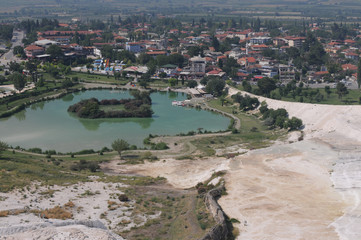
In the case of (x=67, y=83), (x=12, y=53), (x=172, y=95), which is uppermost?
(x=12, y=53)

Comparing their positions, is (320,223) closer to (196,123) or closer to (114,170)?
(114,170)

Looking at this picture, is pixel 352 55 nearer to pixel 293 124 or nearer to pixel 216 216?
pixel 293 124

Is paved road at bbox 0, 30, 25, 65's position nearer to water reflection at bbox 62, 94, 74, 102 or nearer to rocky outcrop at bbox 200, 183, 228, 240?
water reflection at bbox 62, 94, 74, 102

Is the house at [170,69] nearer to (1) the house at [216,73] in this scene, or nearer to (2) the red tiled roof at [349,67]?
(1) the house at [216,73]

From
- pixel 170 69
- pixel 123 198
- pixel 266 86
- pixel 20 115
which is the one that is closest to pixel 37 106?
pixel 20 115

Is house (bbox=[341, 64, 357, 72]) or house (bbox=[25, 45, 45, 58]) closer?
house (bbox=[341, 64, 357, 72])

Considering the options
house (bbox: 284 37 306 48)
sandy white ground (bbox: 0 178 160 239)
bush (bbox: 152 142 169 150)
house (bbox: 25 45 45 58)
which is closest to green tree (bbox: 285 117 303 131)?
bush (bbox: 152 142 169 150)

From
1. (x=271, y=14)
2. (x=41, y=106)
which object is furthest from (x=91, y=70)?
(x=271, y=14)
